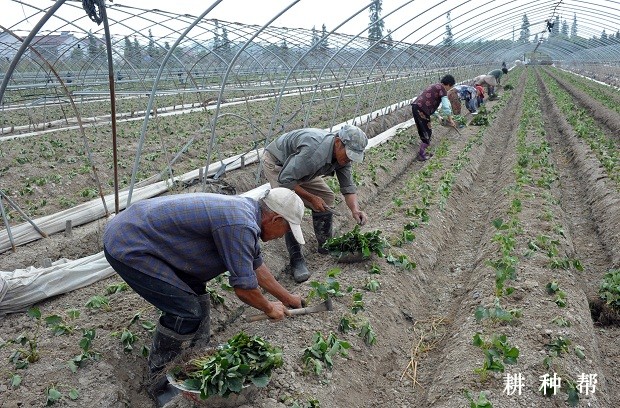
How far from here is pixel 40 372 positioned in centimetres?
427

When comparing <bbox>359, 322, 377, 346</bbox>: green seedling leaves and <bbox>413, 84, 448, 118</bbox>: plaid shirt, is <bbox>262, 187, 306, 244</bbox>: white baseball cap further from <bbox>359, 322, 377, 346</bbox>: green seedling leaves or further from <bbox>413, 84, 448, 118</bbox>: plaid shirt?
<bbox>413, 84, 448, 118</bbox>: plaid shirt

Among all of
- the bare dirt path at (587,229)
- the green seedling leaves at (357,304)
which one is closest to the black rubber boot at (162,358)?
the green seedling leaves at (357,304)

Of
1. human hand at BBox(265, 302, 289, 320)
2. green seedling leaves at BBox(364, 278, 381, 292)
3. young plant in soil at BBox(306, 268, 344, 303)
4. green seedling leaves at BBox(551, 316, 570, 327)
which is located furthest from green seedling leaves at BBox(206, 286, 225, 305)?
green seedling leaves at BBox(551, 316, 570, 327)

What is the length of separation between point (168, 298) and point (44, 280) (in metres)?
2.39

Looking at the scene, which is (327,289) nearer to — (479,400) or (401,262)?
(401,262)

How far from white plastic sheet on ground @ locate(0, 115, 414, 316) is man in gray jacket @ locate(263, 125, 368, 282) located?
2.16m

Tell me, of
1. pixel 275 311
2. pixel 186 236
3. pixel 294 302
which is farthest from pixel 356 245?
pixel 186 236

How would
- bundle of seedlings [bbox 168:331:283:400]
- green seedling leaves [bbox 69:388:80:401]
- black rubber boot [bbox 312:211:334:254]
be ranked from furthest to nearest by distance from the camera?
black rubber boot [bbox 312:211:334:254]
green seedling leaves [bbox 69:388:80:401]
bundle of seedlings [bbox 168:331:283:400]

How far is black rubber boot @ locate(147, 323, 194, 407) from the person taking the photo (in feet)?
13.5

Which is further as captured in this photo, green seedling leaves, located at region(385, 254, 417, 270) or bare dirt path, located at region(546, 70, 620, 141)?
bare dirt path, located at region(546, 70, 620, 141)

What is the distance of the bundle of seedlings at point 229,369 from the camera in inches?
139

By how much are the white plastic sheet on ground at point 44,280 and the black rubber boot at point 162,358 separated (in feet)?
6.54

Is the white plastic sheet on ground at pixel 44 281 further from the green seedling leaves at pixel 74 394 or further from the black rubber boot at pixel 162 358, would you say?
the black rubber boot at pixel 162 358

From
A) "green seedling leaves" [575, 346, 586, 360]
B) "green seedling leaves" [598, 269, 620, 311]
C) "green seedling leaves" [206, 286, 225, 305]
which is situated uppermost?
"green seedling leaves" [206, 286, 225, 305]
